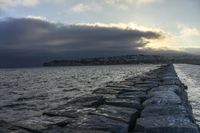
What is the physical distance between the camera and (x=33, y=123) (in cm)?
565

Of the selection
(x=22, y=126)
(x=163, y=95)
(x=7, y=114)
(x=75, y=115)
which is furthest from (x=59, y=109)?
(x=7, y=114)

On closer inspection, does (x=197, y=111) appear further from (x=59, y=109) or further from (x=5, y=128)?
(x=5, y=128)

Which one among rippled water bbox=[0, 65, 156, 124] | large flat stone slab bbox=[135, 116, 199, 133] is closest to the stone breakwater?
large flat stone slab bbox=[135, 116, 199, 133]

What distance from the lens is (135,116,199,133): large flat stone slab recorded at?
5.39 meters

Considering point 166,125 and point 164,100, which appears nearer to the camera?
point 166,125

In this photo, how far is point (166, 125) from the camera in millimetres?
5504

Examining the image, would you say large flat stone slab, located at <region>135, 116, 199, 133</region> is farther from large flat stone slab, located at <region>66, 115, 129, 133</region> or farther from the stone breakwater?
large flat stone slab, located at <region>66, 115, 129, 133</region>

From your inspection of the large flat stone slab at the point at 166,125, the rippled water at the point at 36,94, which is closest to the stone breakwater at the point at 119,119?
the large flat stone slab at the point at 166,125

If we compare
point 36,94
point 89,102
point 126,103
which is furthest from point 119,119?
point 36,94

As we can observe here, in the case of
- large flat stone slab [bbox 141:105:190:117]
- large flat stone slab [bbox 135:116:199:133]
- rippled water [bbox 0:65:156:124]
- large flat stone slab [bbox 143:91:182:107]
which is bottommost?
rippled water [bbox 0:65:156:124]

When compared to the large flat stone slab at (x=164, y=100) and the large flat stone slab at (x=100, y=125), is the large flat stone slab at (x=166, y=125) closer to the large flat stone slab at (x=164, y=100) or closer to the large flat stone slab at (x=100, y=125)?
the large flat stone slab at (x=100, y=125)

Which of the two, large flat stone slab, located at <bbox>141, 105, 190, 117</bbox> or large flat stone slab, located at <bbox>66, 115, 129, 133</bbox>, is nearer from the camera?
large flat stone slab, located at <bbox>66, 115, 129, 133</bbox>

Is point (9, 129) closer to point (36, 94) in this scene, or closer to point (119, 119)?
point (119, 119)

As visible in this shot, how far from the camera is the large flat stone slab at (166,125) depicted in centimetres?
539
